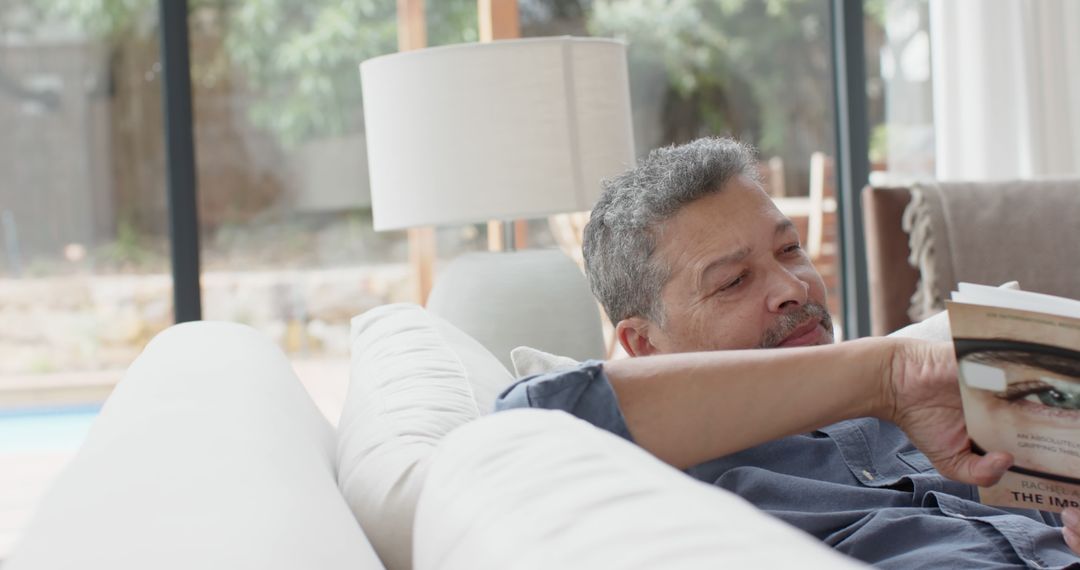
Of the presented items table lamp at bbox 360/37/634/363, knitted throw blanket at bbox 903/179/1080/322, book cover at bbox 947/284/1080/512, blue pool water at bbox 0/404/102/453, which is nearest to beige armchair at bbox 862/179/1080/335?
knitted throw blanket at bbox 903/179/1080/322

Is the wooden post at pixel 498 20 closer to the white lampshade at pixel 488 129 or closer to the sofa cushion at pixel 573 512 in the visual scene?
the white lampshade at pixel 488 129

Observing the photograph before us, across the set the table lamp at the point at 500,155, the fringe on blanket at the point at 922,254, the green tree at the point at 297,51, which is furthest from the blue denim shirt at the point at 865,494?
the green tree at the point at 297,51

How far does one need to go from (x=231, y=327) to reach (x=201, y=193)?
237 cm

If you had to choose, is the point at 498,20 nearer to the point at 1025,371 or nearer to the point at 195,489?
the point at 1025,371

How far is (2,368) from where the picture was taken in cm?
385

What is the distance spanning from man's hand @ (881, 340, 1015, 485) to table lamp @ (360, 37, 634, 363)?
4.12 feet

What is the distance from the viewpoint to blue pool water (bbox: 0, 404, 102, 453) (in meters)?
3.93

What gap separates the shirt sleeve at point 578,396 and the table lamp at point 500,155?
124 cm

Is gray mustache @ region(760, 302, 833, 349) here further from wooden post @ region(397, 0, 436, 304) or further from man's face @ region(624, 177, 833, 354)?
wooden post @ region(397, 0, 436, 304)

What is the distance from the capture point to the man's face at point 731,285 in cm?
149

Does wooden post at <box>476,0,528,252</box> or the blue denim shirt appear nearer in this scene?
the blue denim shirt

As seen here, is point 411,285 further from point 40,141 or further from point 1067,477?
point 1067,477

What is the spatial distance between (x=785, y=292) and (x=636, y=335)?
0.21m

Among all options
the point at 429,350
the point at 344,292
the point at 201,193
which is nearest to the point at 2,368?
the point at 201,193
